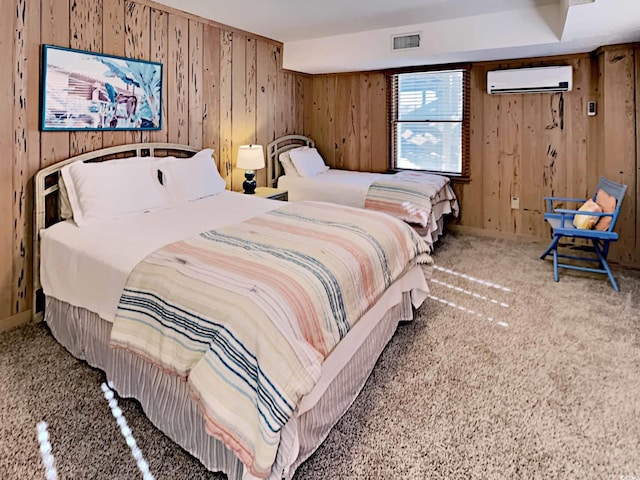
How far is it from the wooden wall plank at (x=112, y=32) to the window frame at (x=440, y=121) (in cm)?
322

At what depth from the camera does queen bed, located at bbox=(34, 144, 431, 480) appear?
1384mm

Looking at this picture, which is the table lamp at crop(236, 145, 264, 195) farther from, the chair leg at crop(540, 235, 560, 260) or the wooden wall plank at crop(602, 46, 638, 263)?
the wooden wall plank at crop(602, 46, 638, 263)

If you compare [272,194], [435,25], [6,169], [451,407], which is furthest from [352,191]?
[6,169]

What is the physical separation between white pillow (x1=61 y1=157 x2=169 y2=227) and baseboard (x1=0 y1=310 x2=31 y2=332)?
0.84 metres

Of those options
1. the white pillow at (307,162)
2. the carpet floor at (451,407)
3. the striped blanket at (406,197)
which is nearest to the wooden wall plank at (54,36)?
the carpet floor at (451,407)

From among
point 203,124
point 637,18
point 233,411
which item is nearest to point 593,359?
point 233,411

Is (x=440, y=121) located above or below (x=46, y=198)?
above

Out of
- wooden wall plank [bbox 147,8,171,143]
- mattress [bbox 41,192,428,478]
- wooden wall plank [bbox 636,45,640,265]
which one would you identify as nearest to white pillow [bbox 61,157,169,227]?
mattress [bbox 41,192,428,478]

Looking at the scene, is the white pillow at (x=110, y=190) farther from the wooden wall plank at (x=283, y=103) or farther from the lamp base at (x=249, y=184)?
the wooden wall plank at (x=283, y=103)

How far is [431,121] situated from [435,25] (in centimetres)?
123

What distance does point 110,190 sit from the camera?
2.73 meters

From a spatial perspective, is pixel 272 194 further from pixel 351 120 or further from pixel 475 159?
pixel 475 159

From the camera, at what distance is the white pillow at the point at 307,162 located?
16.2 ft

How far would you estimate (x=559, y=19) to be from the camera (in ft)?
11.2
